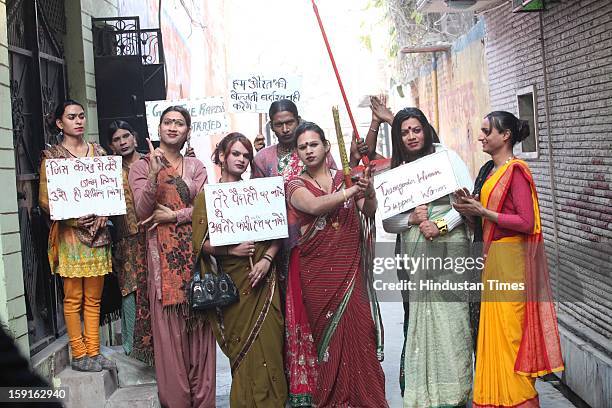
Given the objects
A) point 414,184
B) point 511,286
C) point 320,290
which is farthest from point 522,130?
point 320,290

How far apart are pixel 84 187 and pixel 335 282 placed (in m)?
1.64

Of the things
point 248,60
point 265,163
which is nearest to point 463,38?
point 265,163

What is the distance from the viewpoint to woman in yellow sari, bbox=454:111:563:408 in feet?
15.8

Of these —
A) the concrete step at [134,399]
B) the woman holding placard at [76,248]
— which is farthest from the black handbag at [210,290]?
the concrete step at [134,399]

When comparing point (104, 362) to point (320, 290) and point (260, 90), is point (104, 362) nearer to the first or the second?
point (320, 290)

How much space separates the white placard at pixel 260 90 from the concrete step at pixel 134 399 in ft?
7.51

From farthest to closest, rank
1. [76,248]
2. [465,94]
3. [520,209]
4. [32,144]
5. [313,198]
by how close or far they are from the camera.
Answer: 1. [465,94]
2. [32,144]
3. [76,248]
4. [313,198]
5. [520,209]

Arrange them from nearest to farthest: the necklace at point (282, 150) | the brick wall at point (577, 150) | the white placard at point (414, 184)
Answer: the white placard at point (414, 184), the necklace at point (282, 150), the brick wall at point (577, 150)

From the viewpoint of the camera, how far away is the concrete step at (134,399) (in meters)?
5.74

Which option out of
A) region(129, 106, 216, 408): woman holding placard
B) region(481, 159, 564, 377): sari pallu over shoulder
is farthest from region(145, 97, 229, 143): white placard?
region(481, 159, 564, 377): sari pallu over shoulder

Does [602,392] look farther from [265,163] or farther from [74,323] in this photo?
[74,323]

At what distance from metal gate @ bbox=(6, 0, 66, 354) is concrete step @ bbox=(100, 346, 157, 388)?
476 mm

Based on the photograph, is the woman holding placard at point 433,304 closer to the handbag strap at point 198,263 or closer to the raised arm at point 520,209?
the raised arm at point 520,209

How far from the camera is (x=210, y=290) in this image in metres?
5.34
